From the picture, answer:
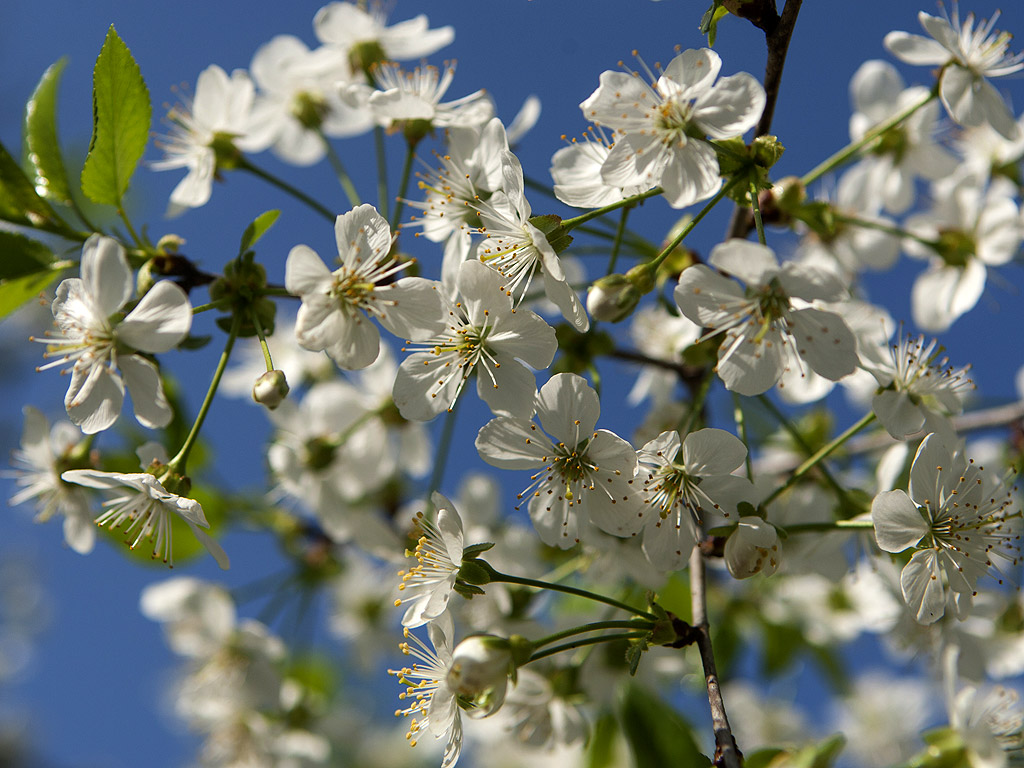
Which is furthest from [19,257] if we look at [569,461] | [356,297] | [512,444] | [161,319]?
[569,461]

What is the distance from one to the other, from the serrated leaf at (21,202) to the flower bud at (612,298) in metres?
1.14

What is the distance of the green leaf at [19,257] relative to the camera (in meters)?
1.72

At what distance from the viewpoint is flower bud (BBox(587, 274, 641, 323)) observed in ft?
5.04

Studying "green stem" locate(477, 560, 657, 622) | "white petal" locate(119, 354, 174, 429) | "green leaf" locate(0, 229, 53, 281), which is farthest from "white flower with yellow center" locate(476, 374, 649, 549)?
"green leaf" locate(0, 229, 53, 281)

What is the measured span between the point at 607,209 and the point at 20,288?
4.04 ft

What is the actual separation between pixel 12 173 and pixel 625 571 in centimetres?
161

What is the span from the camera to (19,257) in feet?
5.65

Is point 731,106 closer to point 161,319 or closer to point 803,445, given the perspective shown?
point 803,445

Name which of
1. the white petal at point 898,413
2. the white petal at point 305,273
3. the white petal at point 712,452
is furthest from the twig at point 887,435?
the white petal at point 305,273

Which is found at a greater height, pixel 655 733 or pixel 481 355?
pixel 481 355

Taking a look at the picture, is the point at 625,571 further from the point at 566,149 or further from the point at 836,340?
the point at 566,149

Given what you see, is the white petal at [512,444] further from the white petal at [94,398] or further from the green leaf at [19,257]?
the green leaf at [19,257]

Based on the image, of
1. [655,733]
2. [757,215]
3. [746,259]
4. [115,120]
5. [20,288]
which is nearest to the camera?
[746,259]

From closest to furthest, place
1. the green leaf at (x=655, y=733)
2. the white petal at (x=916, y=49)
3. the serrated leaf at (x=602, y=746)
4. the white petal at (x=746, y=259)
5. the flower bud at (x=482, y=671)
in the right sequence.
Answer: the white petal at (x=746, y=259)
the flower bud at (x=482, y=671)
the green leaf at (x=655, y=733)
the white petal at (x=916, y=49)
the serrated leaf at (x=602, y=746)
